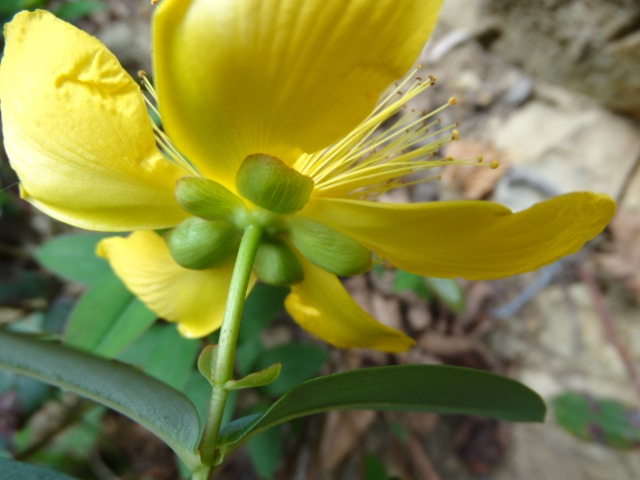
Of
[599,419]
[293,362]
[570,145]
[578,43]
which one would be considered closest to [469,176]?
[570,145]

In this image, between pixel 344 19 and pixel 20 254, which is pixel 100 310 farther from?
pixel 20 254

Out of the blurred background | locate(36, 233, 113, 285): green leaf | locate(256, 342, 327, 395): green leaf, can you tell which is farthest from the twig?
locate(36, 233, 113, 285): green leaf

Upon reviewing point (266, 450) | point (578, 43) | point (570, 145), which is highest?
point (578, 43)

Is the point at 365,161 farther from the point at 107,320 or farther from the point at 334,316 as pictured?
the point at 107,320

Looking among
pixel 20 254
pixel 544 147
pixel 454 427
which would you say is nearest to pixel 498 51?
pixel 544 147

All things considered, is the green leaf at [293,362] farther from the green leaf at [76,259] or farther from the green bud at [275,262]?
the green bud at [275,262]
